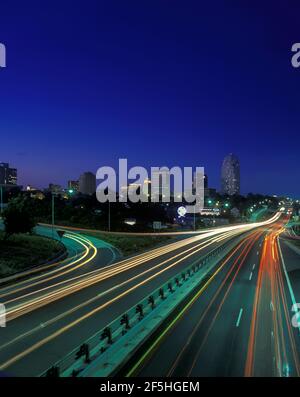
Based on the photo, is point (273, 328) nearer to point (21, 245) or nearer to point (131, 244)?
point (21, 245)

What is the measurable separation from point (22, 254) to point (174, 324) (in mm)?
27274

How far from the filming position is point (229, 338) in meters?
15.0

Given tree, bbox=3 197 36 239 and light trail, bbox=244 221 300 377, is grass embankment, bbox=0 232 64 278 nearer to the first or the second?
tree, bbox=3 197 36 239

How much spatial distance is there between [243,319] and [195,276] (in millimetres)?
10817

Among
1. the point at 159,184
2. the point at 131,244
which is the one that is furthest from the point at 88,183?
the point at 131,244

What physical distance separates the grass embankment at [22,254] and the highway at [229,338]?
18057 mm

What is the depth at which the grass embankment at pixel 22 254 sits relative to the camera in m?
33.0

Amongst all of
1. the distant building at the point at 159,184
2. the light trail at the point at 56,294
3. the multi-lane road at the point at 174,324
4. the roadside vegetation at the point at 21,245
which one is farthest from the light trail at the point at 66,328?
the distant building at the point at 159,184

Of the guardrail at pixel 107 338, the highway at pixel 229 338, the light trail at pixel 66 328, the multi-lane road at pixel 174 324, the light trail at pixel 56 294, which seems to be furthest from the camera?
the light trail at pixel 56 294

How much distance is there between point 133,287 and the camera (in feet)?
85.1

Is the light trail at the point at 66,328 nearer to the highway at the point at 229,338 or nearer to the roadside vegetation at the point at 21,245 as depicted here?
the highway at the point at 229,338

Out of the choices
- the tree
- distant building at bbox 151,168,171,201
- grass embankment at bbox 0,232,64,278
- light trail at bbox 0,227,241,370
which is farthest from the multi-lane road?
distant building at bbox 151,168,171,201

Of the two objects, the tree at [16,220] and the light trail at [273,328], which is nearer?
the light trail at [273,328]
